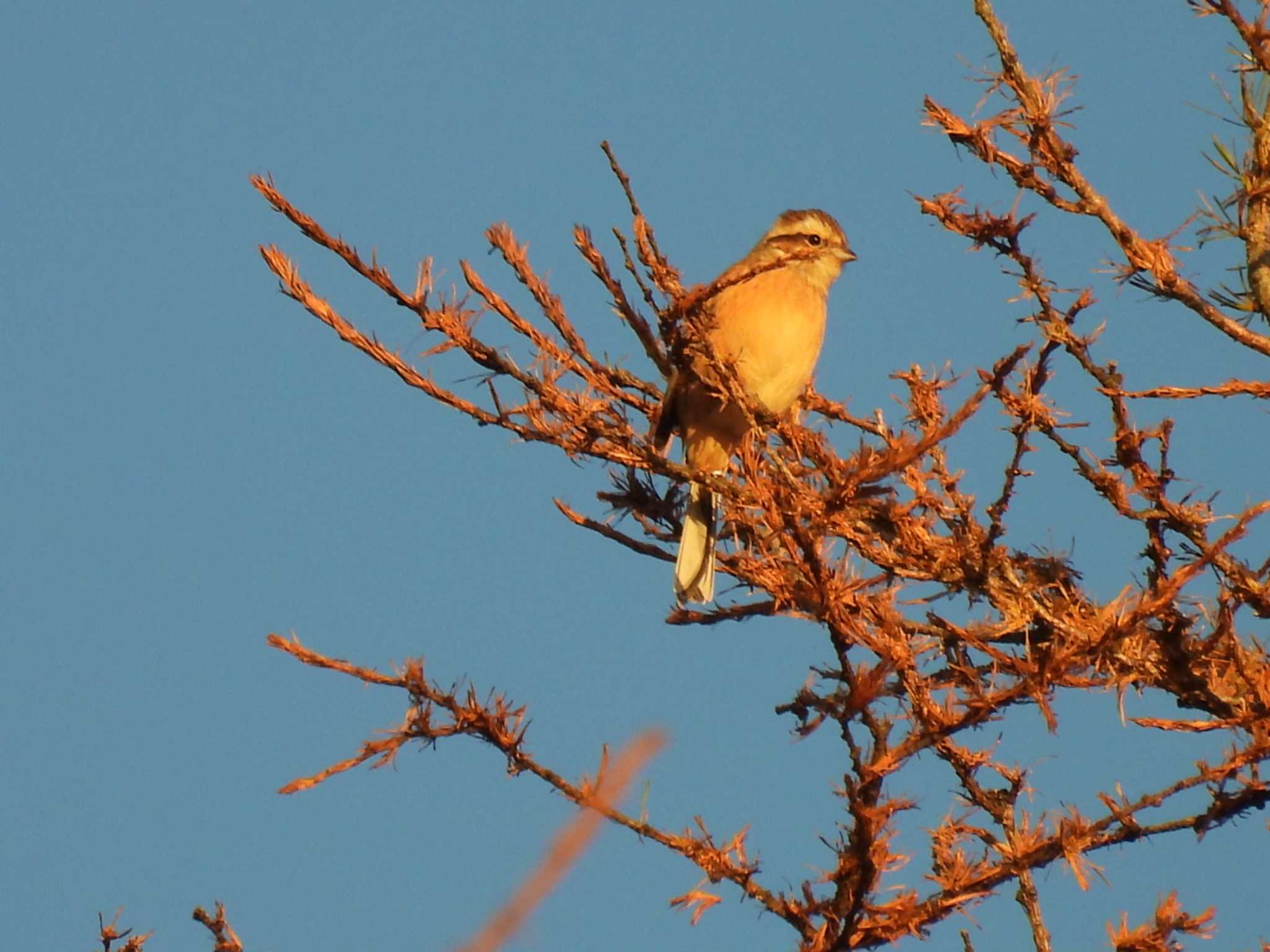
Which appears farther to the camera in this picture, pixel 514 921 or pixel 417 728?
pixel 417 728

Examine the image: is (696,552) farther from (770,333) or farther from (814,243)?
(814,243)

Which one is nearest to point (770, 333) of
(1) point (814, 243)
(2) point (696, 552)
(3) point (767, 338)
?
(3) point (767, 338)

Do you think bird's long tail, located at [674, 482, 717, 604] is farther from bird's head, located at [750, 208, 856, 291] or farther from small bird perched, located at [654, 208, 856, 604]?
bird's head, located at [750, 208, 856, 291]

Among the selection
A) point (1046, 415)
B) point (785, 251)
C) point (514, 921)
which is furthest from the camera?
point (785, 251)

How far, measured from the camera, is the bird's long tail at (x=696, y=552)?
164 inches

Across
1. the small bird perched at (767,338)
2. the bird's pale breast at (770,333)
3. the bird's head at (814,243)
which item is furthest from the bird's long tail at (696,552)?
the bird's head at (814,243)

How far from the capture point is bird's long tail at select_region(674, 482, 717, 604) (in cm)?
416

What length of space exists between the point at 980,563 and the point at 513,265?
3.90 feet

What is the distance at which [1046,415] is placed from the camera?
323cm

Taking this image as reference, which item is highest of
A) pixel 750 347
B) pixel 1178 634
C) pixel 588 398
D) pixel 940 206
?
pixel 750 347

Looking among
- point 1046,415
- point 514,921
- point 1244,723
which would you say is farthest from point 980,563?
point 514,921

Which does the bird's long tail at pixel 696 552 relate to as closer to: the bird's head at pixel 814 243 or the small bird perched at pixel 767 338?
the small bird perched at pixel 767 338

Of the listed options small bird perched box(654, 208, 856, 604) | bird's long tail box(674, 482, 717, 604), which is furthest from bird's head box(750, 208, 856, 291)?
bird's long tail box(674, 482, 717, 604)

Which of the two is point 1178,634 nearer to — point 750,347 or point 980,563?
point 980,563
